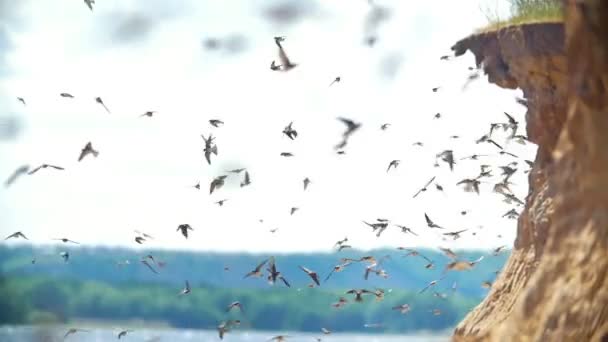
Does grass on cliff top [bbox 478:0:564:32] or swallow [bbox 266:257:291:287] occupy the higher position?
grass on cliff top [bbox 478:0:564:32]

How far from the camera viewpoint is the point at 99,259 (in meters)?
14.8

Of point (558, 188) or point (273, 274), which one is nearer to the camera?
point (558, 188)

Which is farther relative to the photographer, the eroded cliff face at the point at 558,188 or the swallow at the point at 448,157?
the swallow at the point at 448,157

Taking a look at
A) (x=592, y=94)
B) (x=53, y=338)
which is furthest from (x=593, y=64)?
(x=53, y=338)

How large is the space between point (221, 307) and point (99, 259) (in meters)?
4.90

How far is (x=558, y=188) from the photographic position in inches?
274

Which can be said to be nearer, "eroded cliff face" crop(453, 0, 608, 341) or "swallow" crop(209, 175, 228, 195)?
"eroded cliff face" crop(453, 0, 608, 341)

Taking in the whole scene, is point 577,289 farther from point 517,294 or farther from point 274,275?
point 274,275

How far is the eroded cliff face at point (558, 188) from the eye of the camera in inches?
227

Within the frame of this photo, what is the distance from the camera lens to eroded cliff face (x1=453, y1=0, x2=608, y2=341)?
577 cm

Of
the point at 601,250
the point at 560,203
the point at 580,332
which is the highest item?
the point at 560,203

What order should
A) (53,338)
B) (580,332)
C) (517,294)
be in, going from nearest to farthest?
(580,332)
(517,294)
(53,338)

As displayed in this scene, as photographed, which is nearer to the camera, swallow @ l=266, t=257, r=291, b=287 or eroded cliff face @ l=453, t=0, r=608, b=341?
eroded cliff face @ l=453, t=0, r=608, b=341

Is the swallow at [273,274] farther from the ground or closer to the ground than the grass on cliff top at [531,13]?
Result: closer to the ground
